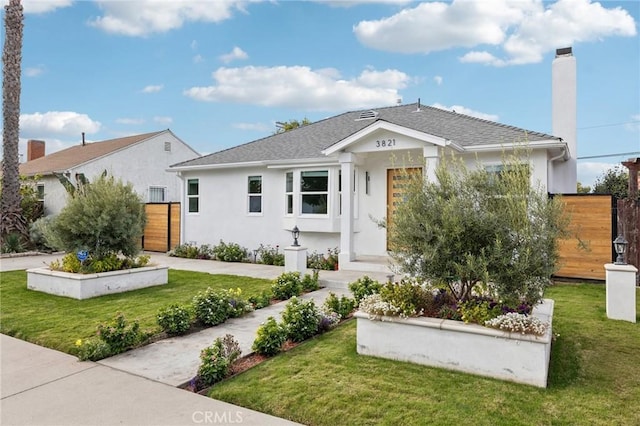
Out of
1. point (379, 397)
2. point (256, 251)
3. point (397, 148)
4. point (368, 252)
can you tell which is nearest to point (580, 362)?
point (379, 397)

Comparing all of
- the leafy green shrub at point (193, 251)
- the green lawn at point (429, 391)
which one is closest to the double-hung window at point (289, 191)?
the leafy green shrub at point (193, 251)

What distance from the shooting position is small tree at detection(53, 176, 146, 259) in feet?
27.7

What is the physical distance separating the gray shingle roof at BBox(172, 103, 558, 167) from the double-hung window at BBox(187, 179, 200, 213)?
0.78 metres

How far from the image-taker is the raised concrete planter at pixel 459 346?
3.86 meters

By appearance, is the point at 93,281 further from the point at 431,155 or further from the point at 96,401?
the point at 431,155

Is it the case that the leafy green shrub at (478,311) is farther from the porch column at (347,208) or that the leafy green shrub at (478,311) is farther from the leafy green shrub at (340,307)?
the porch column at (347,208)

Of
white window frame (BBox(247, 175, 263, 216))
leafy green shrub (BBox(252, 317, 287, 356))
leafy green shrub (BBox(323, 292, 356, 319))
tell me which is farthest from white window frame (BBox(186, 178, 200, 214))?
leafy green shrub (BBox(252, 317, 287, 356))

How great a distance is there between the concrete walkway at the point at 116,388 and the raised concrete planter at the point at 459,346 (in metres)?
1.65

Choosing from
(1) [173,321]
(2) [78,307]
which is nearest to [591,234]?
(1) [173,321]

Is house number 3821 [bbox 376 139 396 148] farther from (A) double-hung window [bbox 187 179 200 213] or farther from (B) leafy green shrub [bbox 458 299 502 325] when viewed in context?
(A) double-hung window [bbox 187 179 200 213]

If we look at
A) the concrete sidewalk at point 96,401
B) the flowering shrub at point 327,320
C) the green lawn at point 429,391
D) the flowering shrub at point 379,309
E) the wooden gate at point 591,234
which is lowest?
the concrete sidewalk at point 96,401

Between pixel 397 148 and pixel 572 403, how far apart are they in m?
7.57

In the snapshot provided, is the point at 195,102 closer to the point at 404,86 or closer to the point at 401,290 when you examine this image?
the point at 404,86

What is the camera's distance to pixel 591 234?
903 centimetres
